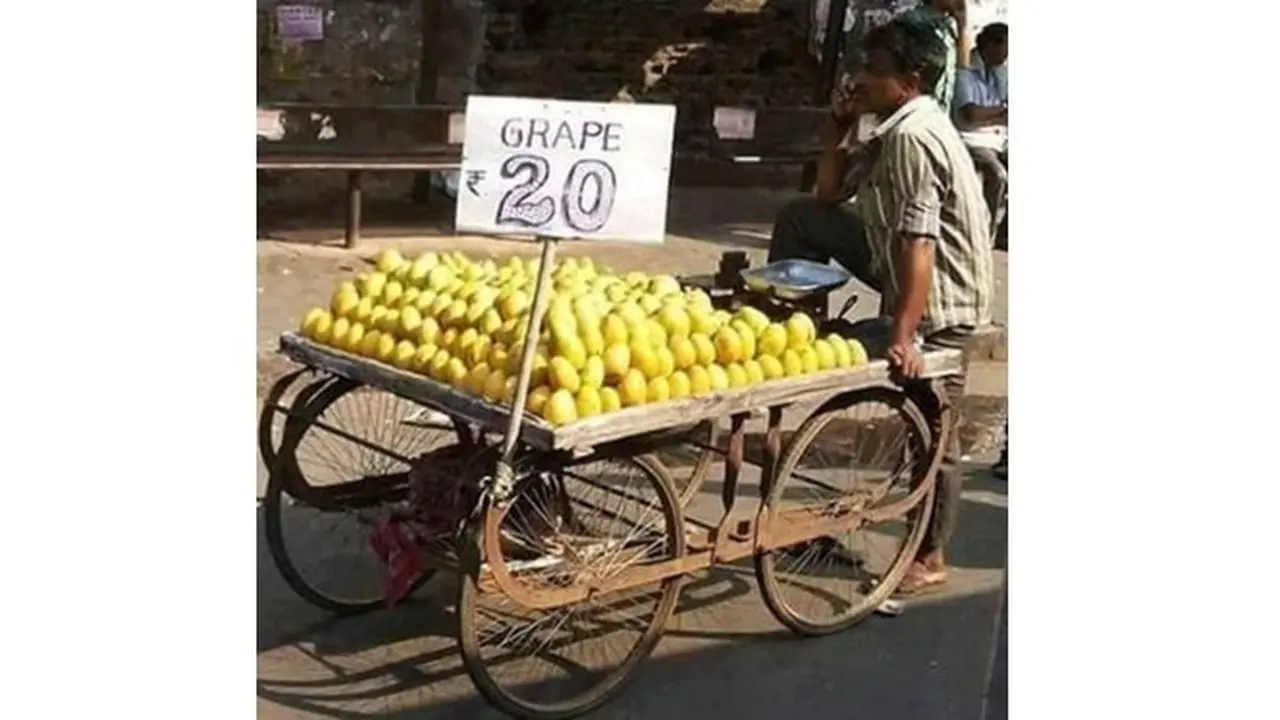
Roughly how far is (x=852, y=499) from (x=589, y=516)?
70 centimetres

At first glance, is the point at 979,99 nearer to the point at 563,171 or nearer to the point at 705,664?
the point at 705,664

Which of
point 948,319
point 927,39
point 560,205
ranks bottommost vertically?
point 948,319

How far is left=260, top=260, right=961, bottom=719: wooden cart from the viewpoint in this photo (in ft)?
11.6

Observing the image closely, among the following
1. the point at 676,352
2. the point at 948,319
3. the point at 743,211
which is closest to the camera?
the point at 676,352

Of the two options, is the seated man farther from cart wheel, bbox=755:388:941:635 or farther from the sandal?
the sandal

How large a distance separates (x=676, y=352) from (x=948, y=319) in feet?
3.46

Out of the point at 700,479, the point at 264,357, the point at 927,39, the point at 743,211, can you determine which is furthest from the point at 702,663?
the point at 743,211

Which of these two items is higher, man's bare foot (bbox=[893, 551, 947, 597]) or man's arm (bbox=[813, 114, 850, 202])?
man's arm (bbox=[813, 114, 850, 202])

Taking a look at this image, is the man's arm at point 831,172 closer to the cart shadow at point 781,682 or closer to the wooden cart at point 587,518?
the wooden cart at point 587,518

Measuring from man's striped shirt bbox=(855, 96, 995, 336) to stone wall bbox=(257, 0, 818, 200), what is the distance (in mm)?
5550

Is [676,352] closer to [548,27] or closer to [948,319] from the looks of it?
[948,319]

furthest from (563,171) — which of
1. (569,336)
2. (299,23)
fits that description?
(299,23)

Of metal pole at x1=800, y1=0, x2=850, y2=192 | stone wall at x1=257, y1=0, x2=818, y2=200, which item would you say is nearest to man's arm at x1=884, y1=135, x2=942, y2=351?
stone wall at x1=257, y1=0, x2=818, y2=200

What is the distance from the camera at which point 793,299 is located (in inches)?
177
